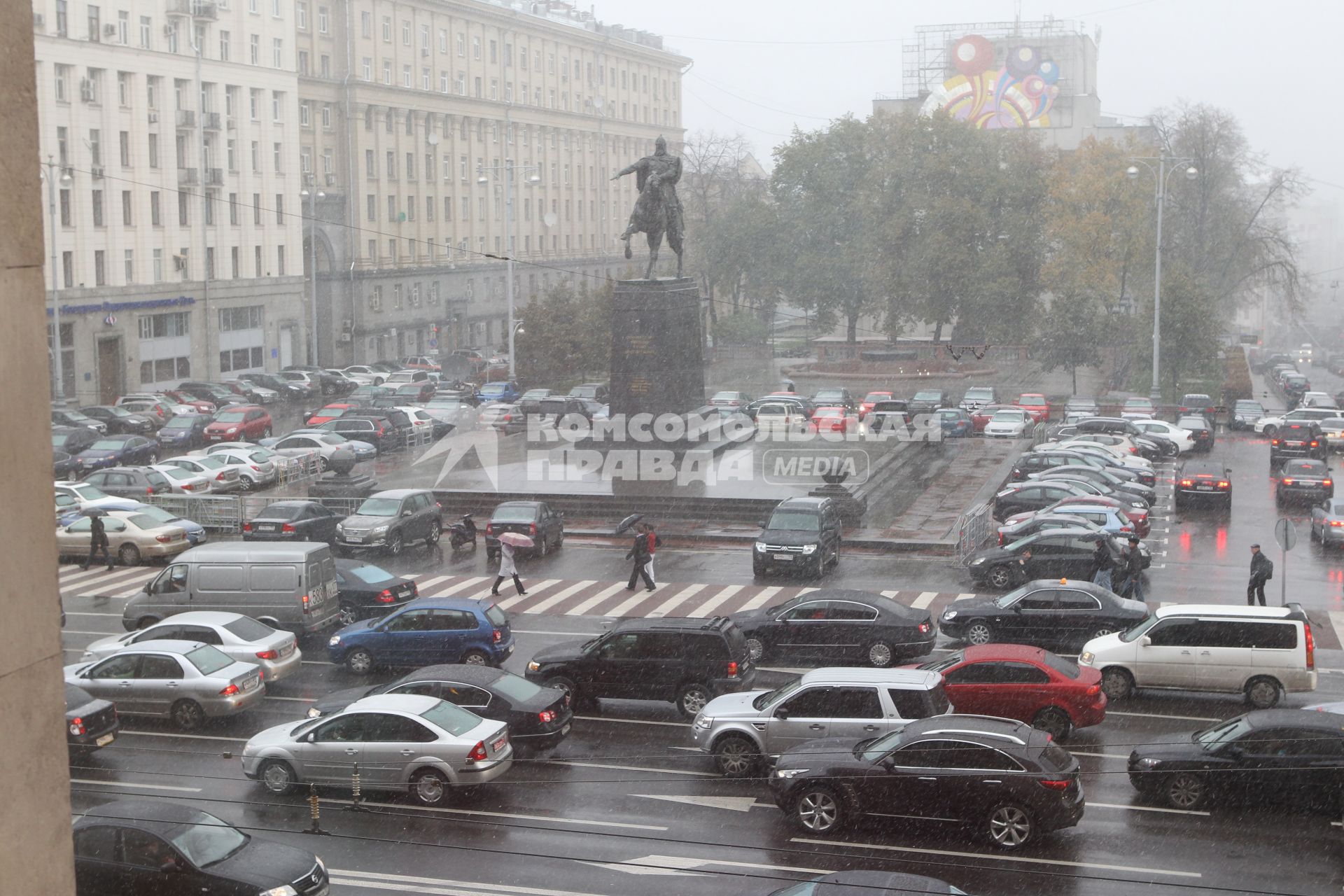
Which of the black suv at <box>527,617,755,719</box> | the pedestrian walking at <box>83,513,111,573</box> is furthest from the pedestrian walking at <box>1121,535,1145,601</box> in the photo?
the pedestrian walking at <box>83,513,111,573</box>

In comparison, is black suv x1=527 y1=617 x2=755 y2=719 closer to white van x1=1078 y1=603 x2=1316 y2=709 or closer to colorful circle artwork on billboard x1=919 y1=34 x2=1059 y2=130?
A: white van x1=1078 y1=603 x2=1316 y2=709

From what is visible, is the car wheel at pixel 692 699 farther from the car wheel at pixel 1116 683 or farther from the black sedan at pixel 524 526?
the black sedan at pixel 524 526

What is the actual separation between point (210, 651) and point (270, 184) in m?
55.4

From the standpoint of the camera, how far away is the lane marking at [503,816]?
1357 cm

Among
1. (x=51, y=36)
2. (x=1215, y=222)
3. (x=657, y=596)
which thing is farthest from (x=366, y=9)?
(x=657, y=596)

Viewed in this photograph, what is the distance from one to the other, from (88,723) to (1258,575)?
702 inches

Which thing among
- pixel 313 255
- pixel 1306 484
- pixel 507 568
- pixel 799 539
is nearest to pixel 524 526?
pixel 507 568

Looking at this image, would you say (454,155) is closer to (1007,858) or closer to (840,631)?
(840,631)

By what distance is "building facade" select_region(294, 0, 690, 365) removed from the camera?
77.1 metres

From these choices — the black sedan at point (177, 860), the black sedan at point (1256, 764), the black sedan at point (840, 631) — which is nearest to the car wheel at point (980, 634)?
the black sedan at point (840, 631)

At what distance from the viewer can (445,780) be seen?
46.8 feet

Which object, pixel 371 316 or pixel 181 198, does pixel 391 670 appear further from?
pixel 371 316

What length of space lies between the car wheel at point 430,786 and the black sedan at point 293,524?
51.0ft

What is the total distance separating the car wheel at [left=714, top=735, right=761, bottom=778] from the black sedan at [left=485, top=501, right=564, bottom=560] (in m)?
14.1
